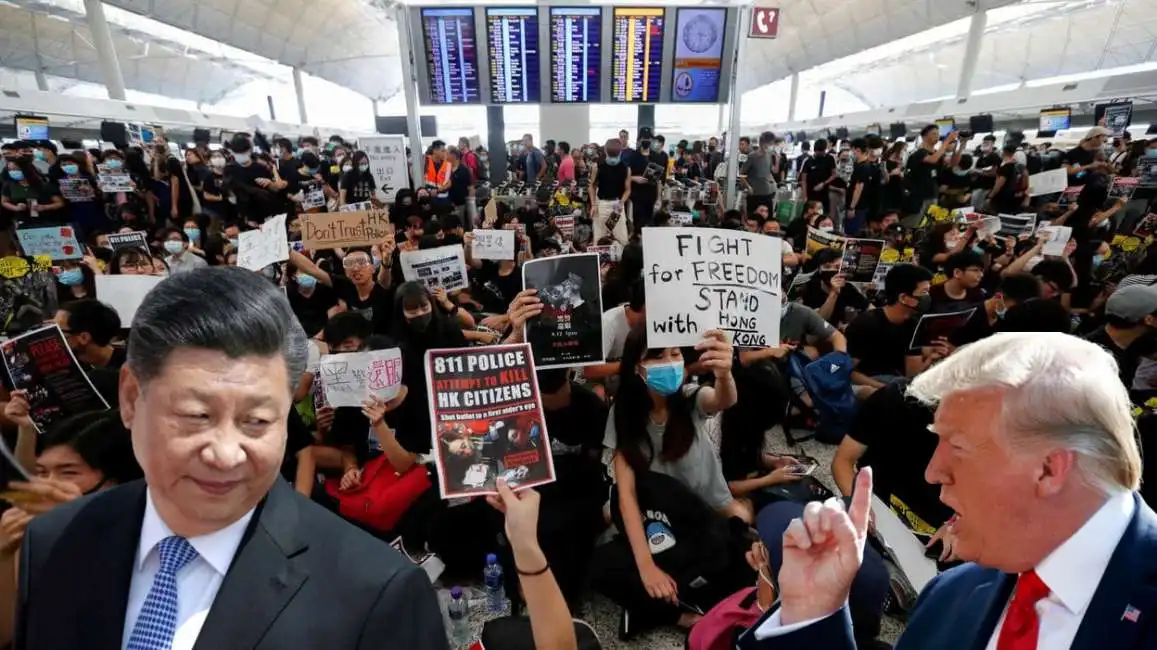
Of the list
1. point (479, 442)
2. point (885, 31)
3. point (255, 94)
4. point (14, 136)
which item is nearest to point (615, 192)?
point (479, 442)

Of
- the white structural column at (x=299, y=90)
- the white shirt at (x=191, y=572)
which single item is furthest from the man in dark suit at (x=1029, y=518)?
the white structural column at (x=299, y=90)

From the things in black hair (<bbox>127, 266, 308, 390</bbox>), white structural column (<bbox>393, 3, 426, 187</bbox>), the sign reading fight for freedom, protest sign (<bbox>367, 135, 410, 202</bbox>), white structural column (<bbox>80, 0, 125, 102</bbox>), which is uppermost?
white structural column (<bbox>80, 0, 125, 102</bbox>)

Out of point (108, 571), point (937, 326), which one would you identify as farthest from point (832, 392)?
point (108, 571)

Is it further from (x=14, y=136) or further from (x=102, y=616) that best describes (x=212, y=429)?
(x=14, y=136)

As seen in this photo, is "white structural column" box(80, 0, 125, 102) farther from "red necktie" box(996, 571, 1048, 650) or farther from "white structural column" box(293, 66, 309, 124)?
"red necktie" box(996, 571, 1048, 650)

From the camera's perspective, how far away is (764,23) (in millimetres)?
7812

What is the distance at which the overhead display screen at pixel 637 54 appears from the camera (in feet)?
26.1

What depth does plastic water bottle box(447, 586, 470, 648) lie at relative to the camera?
2.55m

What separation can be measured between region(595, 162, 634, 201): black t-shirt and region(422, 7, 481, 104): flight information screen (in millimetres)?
2051

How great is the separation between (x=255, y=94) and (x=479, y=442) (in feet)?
161

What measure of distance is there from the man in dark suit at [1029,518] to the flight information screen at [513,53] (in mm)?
8031

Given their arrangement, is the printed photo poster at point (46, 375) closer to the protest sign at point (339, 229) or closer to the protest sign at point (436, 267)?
the protest sign at point (436, 267)

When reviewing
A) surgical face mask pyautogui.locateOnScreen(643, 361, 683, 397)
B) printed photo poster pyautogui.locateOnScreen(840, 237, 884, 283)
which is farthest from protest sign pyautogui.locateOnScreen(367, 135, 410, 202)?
surgical face mask pyautogui.locateOnScreen(643, 361, 683, 397)

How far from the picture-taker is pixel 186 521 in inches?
38.9
